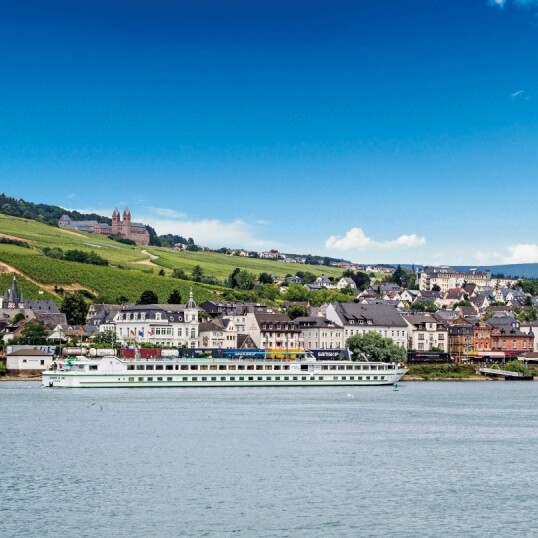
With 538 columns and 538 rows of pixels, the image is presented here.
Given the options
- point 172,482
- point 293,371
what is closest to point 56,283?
point 293,371

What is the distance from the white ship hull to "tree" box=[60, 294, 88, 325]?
41.2 meters

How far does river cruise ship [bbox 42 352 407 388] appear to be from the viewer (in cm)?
9575

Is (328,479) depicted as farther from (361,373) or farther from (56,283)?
(56,283)

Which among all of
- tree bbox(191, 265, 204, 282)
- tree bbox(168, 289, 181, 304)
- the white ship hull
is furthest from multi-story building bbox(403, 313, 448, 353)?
tree bbox(191, 265, 204, 282)

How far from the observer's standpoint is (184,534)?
31.6 metres

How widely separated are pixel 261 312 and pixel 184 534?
111419 millimetres

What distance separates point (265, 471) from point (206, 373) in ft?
193

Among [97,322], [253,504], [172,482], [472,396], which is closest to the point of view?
[253,504]

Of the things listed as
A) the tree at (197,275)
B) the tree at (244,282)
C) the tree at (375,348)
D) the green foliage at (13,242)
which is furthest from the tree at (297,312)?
the green foliage at (13,242)

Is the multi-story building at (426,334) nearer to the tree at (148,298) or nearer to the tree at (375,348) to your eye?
the tree at (375,348)

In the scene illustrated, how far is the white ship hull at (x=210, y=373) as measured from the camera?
9562cm

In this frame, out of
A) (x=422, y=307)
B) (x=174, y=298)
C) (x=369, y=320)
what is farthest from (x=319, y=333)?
(x=422, y=307)

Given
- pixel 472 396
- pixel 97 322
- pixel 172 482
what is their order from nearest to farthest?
1. pixel 172 482
2. pixel 472 396
3. pixel 97 322

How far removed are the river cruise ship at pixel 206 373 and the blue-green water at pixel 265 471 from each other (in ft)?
71.3
